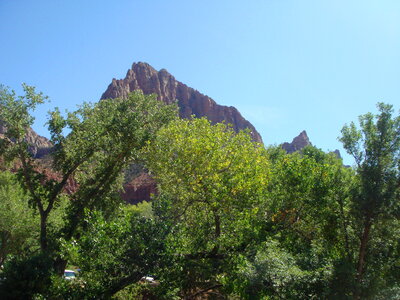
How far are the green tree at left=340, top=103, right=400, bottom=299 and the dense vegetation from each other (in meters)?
0.04

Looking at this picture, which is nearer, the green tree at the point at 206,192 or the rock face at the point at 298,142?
the green tree at the point at 206,192

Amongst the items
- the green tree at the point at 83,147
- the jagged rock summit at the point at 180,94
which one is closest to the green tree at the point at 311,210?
the green tree at the point at 83,147

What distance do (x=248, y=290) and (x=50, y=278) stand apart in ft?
22.0

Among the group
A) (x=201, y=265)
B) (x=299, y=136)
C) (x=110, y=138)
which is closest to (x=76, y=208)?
(x=110, y=138)

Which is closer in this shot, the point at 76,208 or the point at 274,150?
the point at 76,208

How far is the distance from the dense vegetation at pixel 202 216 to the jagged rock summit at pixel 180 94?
11943 cm

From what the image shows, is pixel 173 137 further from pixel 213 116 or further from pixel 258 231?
pixel 213 116

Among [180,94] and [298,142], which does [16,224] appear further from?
[298,142]

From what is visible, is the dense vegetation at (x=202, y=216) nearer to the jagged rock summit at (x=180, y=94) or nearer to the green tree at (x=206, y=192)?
the green tree at (x=206, y=192)

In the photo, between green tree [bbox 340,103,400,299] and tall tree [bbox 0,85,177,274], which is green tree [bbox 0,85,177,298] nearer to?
tall tree [bbox 0,85,177,274]

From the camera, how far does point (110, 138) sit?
46.2 ft

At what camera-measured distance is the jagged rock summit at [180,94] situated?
137 meters

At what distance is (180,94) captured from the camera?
6004 inches

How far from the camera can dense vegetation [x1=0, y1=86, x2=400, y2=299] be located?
10328 mm
